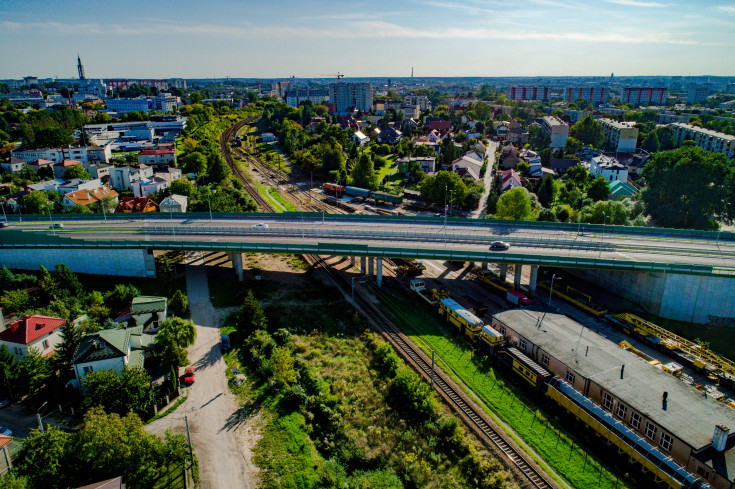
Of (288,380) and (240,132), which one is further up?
(240,132)

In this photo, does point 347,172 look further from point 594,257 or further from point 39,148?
point 39,148

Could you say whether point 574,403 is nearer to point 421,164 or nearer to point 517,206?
point 517,206

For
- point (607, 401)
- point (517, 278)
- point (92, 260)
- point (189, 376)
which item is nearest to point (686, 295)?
point (517, 278)

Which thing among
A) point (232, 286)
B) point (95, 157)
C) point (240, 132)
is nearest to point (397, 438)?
point (232, 286)

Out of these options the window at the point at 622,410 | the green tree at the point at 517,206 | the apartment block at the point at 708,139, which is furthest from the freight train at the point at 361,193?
the apartment block at the point at 708,139

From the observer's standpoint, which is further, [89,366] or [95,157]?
[95,157]

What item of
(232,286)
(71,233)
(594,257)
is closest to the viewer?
(594,257)
